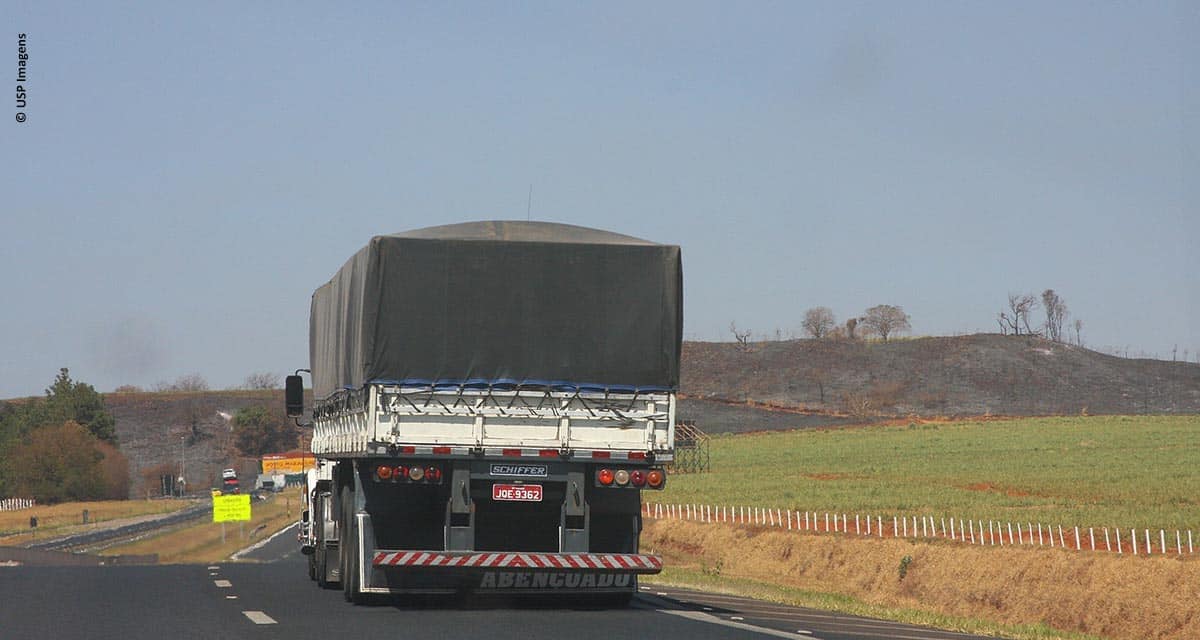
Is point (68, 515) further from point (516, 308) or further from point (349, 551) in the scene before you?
point (516, 308)

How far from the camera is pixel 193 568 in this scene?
2906cm

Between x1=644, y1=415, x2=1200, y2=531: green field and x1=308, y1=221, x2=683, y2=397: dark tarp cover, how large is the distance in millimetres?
27171

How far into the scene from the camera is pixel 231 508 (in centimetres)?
8181

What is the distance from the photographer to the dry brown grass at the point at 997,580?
1089 inches

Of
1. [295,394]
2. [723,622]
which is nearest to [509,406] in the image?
[723,622]

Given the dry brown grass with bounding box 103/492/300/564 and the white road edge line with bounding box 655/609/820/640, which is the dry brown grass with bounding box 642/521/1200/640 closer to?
the white road edge line with bounding box 655/609/820/640

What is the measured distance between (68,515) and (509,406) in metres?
124

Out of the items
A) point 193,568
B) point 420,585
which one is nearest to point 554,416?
point 420,585

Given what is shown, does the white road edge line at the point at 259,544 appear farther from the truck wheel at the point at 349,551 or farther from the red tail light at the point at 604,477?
the red tail light at the point at 604,477

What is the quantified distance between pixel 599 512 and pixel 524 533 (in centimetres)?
84

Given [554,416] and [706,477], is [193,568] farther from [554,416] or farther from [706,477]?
[706,477]

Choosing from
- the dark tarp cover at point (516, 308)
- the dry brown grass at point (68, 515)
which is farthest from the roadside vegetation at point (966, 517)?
the dry brown grass at point (68, 515)

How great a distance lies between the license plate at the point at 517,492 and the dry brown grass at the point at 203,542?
48644 millimetres

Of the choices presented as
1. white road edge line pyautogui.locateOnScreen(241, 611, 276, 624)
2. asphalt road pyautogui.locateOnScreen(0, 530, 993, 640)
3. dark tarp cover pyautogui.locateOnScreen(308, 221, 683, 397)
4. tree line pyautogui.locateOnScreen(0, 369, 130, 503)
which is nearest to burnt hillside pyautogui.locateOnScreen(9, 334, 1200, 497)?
tree line pyautogui.locateOnScreen(0, 369, 130, 503)
